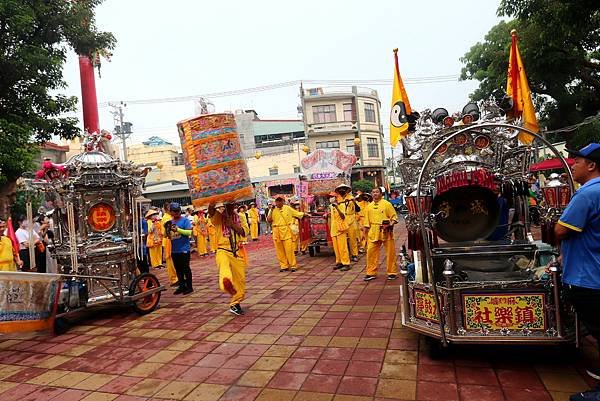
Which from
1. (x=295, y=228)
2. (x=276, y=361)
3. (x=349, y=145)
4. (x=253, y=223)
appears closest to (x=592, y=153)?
(x=276, y=361)

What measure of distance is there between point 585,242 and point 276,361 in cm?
277

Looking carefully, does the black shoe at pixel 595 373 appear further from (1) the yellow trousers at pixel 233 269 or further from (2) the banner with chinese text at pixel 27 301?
(2) the banner with chinese text at pixel 27 301

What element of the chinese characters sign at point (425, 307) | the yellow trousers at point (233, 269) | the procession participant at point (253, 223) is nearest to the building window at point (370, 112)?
the procession participant at point (253, 223)

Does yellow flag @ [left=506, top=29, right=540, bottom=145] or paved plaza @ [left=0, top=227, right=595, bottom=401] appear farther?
yellow flag @ [left=506, top=29, right=540, bottom=145]

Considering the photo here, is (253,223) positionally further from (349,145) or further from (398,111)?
(349,145)

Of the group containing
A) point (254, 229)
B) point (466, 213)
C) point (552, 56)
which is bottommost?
point (254, 229)

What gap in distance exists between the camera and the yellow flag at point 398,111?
4.87 metres

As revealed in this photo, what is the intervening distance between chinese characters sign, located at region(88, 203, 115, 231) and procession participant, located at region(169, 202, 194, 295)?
1174 millimetres

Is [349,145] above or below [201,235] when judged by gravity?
above

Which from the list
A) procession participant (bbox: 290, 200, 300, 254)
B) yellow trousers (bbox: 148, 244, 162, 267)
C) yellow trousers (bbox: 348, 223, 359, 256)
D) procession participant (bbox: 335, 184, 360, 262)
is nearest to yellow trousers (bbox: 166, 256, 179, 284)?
procession participant (bbox: 290, 200, 300, 254)

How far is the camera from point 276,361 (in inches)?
153

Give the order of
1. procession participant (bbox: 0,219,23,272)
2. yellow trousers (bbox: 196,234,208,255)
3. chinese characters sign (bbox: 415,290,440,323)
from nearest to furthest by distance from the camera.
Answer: chinese characters sign (bbox: 415,290,440,323) → procession participant (bbox: 0,219,23,272) → yellow trousers (bbox: 196,234,208,255)

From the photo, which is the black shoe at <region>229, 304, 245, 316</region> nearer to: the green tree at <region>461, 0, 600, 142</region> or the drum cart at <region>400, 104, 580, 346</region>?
the drum cart at <region>400, 104, 580, 346</region>

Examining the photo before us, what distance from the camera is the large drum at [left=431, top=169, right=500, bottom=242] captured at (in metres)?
4.77
